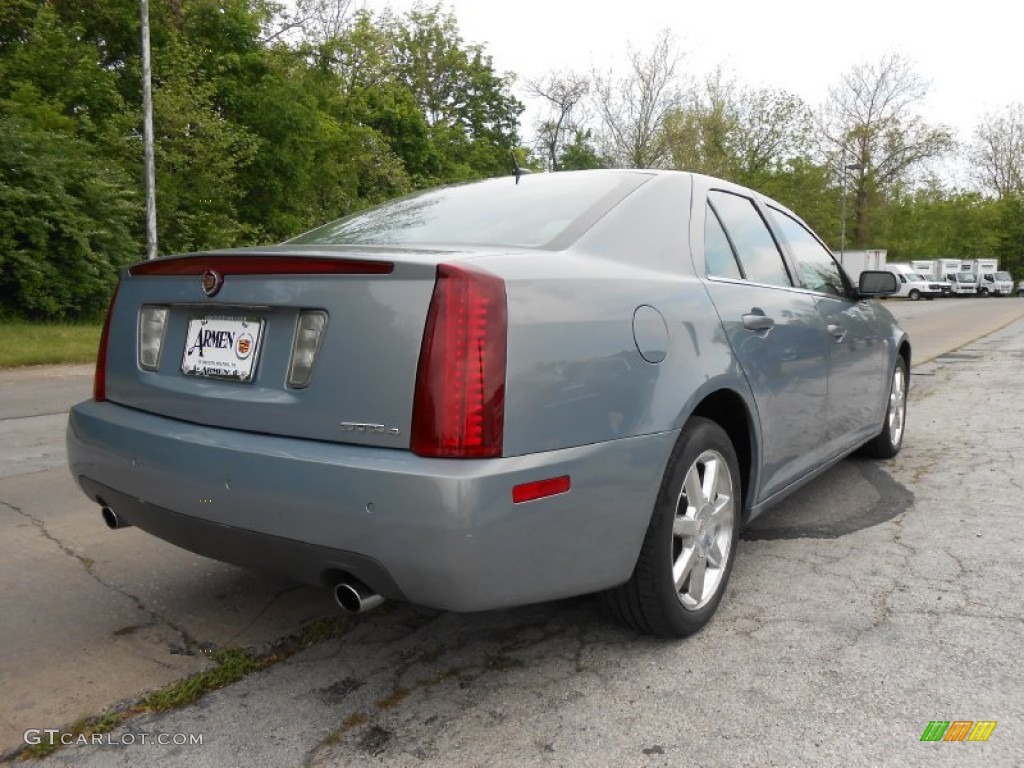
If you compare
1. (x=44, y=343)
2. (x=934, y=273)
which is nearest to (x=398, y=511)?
(x=44, y=343)

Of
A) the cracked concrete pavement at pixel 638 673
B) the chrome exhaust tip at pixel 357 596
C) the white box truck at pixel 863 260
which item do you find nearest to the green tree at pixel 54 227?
the cracked concrete pavement at pixel 638 673

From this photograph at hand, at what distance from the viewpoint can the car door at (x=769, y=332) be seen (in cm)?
297

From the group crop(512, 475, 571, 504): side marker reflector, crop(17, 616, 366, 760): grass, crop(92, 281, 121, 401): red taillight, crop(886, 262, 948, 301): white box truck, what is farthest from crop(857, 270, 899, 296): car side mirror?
crop(886, 262, 948, 301): white box truck

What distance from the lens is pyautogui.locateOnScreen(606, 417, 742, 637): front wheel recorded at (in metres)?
2.48

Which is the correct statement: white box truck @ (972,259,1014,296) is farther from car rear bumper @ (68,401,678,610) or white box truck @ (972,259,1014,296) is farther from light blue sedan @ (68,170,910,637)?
car rear bumper @ (68,401,678,610)

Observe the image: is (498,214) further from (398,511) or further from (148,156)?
(148,156)

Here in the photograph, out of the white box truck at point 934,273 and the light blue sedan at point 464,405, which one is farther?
the white box truck at point 934,273

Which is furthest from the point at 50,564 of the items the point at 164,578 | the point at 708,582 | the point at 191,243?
the point at 191,243

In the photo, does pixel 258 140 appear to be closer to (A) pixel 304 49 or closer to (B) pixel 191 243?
(B) pixel 191 243

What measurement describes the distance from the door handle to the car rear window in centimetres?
62

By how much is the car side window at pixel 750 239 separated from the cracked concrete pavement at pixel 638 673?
1186 mm

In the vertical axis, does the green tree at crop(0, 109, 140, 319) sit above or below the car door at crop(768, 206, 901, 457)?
above

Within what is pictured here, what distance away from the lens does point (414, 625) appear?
2885mm

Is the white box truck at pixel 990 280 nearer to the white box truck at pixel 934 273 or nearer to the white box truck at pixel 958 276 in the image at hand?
the white box truck at pixel 958 276
